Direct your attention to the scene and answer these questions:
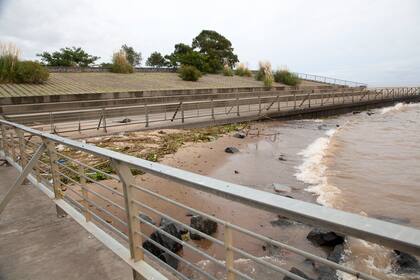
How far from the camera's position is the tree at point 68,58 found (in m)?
33.4

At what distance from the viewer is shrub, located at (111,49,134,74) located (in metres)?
25.2

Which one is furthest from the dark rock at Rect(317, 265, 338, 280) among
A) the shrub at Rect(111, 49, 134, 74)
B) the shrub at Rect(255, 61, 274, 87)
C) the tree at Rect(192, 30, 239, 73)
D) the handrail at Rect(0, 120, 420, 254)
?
the tree at Rect(192, 30, 239, 73)

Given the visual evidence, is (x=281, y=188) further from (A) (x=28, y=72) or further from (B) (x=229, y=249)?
(A) (x=28, y=72)

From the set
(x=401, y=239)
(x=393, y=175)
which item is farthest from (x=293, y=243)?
(x=393, y=175)

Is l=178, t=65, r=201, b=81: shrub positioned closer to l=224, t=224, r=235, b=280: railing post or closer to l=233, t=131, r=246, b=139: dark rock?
l=233, t=131, r=246, b=139: dark rock

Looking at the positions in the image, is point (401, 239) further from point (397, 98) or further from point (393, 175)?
point (397, 98)

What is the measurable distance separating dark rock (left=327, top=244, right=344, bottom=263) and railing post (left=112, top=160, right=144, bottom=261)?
275 centimetres

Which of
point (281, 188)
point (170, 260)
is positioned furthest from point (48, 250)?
point (281, 188)

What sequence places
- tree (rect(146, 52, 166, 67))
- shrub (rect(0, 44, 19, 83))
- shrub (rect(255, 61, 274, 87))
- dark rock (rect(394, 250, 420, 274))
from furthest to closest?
tree (rect(146, 52, 166, 67)) → shrub (rect(255, 61, 274, 87)) → shrub (rect(0, 44, 19, 83)) → dark rock (rect(394, 250, 420, 274))

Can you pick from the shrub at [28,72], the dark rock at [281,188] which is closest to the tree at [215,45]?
the shrub at [28,72]

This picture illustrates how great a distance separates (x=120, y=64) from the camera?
25.3m

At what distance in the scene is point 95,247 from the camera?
3.19 metres

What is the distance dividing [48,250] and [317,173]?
6.39m

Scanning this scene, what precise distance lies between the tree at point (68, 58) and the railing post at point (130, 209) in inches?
1362
